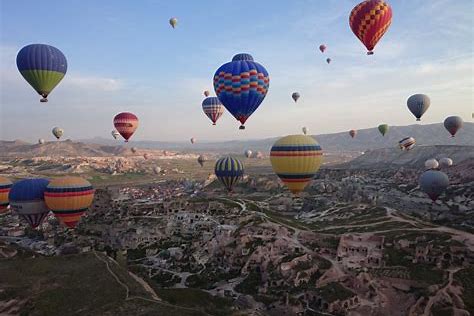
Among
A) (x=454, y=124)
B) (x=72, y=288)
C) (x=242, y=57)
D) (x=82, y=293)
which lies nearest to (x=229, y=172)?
(x=242, y=57)

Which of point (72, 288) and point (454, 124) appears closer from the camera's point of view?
point (72, 288)

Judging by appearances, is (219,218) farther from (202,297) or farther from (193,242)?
(202,297)

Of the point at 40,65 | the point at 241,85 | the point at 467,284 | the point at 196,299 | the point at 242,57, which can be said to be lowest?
the point at 196,299

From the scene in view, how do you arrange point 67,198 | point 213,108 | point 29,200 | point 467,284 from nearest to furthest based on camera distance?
point 467,284, point 67,198, point 29,200, point 213,108

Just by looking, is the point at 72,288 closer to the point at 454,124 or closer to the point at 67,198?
the point at 67,198

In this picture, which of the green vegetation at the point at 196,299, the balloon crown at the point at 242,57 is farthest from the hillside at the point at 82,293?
the balloon crown at the point at 242,57

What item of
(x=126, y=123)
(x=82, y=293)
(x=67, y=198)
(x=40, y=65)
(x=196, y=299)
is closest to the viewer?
(x=82, y=293)

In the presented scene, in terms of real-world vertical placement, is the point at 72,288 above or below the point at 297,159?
below
